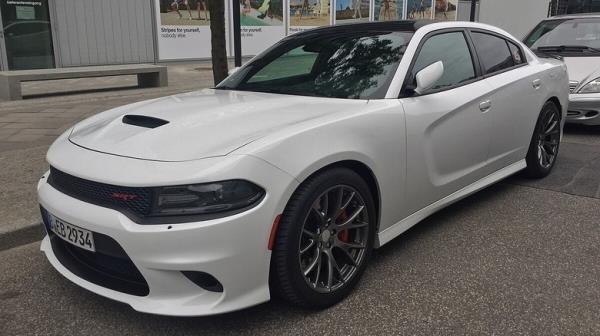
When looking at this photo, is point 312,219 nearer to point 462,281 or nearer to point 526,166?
point 462,281

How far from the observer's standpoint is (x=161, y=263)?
233 cm

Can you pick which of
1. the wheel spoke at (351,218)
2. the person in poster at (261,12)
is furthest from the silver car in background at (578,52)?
the person in poster at (261,12)

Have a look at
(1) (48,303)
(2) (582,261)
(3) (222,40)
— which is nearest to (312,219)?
(1) (48,303)

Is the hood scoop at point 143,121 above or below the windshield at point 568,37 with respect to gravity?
below

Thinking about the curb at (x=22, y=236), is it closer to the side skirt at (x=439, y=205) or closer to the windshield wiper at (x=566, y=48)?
the side skirt at (x=439, y=205)

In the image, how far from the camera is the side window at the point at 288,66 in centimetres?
387

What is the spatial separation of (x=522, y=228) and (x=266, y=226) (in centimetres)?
235

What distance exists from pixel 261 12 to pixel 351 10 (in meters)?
3.88

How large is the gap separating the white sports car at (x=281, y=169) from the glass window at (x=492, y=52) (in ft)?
0.17

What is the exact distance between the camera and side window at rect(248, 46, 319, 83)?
387cm

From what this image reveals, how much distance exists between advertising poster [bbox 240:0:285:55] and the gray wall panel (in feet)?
9.78

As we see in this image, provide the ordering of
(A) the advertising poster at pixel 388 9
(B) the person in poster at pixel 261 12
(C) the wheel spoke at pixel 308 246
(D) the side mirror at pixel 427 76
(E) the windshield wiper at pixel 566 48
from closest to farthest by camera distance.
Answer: (C) the wheel spoke at pixel 308 246, (D) the side mirror at pixel 427 76, (E) the windshield wiper at pixel 566 48, (B) the person in poster at pixel 261 12, (A) the advertising poster at pixel 388 9

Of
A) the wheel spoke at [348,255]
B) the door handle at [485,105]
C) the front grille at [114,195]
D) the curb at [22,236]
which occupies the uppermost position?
the door handle at [485,105]

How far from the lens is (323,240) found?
282 cm
